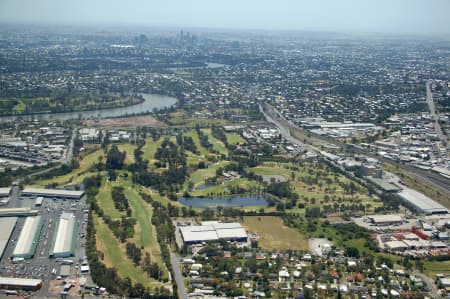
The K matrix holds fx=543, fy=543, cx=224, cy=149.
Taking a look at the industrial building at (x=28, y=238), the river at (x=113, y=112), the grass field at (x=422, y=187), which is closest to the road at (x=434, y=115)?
the grass field at (x=422, y=187)

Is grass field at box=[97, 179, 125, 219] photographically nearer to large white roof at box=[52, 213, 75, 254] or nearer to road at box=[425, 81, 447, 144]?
large white roof at box=[52, 213, 75, 254]

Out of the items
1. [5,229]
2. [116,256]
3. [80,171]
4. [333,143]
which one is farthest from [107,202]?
[333,143]

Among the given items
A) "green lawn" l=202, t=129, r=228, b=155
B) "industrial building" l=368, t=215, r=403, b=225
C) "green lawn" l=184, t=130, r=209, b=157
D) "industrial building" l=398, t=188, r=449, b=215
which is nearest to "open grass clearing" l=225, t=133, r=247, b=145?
"green lawn" l=202, t=129, r=228, b=155

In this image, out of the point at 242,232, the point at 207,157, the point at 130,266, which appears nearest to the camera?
the point at 130,266

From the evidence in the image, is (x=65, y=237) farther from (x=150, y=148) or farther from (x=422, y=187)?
(x=422, y=187)

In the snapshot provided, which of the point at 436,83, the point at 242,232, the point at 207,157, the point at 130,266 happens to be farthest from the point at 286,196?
the point at 436,83

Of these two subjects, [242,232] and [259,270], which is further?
[242,232]

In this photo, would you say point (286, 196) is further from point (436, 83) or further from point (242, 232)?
point (436, 83)
